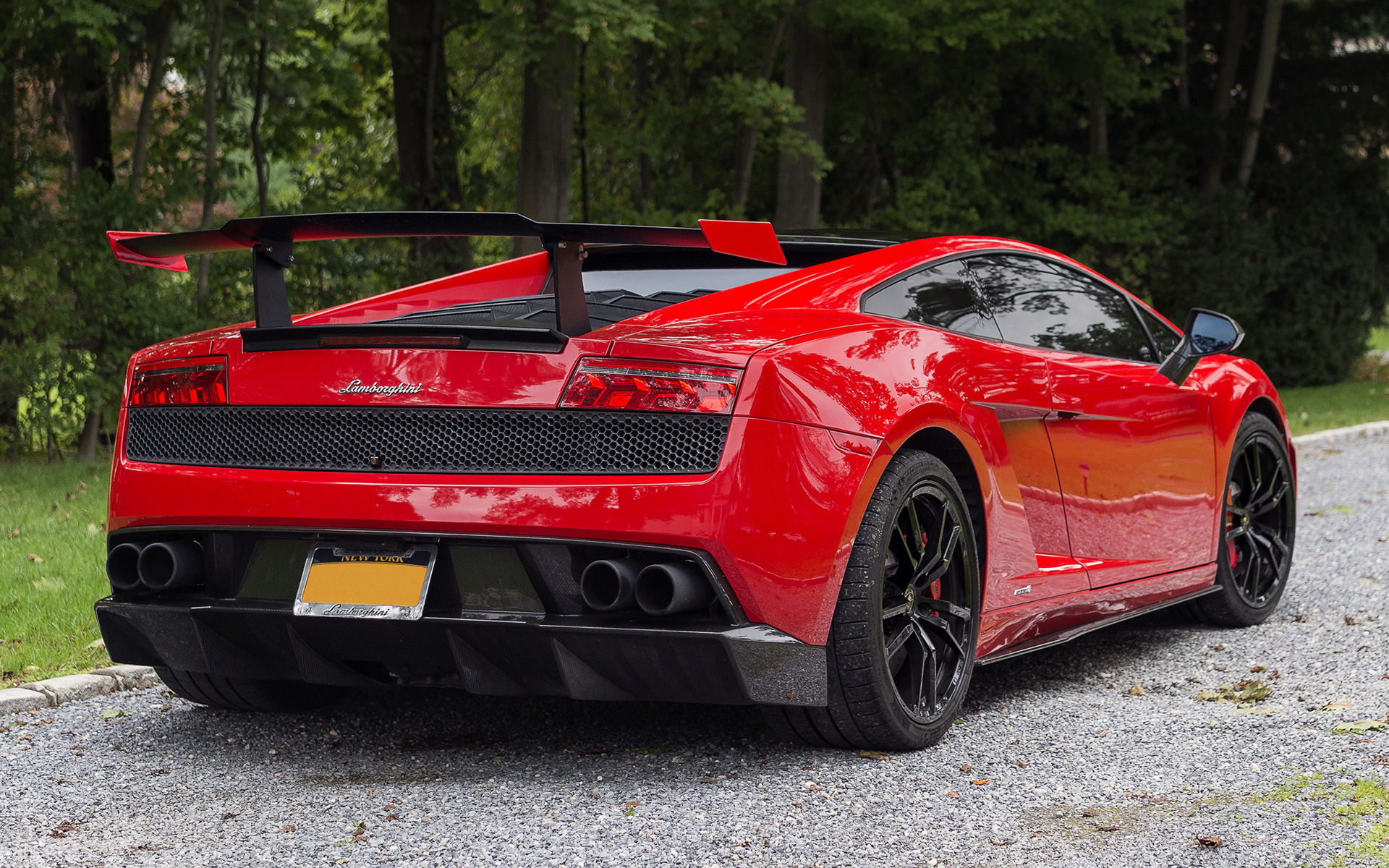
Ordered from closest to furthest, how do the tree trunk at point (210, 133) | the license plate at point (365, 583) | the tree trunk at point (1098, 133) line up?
1. the license plate at point (365, 583)
2. the tree trunk at point (210, 133)
3. the tree trunk at point (1098, 133)

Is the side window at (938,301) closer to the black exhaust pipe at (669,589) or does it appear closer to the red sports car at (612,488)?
the red sports car at (612,488)

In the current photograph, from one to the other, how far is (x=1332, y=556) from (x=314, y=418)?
5.91m

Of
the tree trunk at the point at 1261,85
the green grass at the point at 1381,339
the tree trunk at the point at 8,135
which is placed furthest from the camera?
the green grass at the point at 1381,339

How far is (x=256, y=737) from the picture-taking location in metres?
4.32

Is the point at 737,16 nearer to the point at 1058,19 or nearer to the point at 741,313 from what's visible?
the point at 1058,19

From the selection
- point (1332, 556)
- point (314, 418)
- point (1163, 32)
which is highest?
point (1163, 32)

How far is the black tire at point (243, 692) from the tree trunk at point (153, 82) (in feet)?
38.3

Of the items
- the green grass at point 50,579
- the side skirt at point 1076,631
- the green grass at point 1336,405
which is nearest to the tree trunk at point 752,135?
the green grass at point 1336,405

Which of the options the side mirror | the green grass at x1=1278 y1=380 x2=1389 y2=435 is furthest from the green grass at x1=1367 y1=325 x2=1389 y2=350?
the side mirror

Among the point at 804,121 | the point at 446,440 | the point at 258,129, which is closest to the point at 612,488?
the point at 446,440

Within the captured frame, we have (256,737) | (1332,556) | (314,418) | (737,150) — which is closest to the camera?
(314,418)

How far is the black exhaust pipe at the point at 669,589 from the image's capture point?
332 cm

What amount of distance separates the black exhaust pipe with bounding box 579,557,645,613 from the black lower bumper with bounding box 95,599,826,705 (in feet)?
0.22

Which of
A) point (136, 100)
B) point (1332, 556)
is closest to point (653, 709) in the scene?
point (1332, 556)
